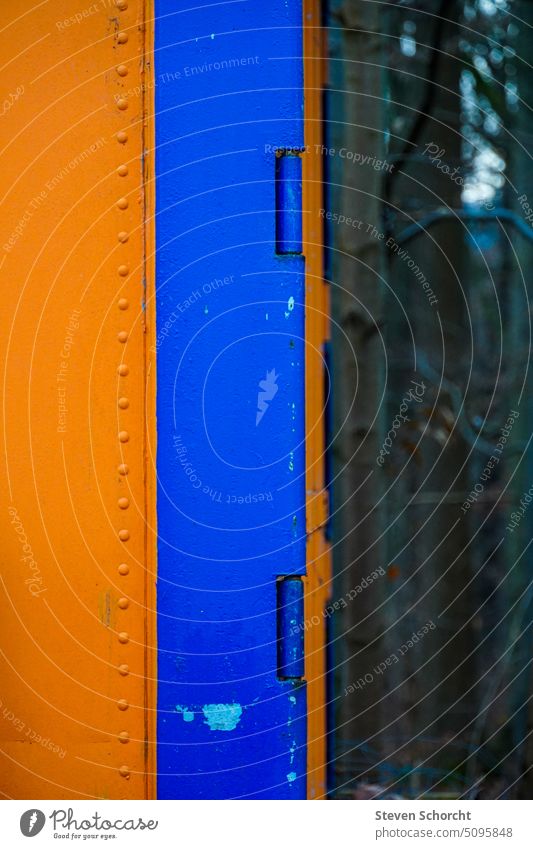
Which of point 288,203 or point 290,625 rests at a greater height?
point 288,203

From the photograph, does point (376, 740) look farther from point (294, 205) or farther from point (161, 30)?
point (161, 30)

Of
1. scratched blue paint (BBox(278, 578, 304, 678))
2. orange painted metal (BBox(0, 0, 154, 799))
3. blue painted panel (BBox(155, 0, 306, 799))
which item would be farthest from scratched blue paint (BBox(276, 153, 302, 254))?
scratched blue paint (BBox(278, 578, 304, 678))

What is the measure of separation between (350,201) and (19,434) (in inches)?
25.5

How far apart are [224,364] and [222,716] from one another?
0.48 meters

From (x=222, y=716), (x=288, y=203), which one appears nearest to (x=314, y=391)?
(x=288, y=203)

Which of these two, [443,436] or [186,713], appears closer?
[186,713]

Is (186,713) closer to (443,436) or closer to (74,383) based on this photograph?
(74,383)

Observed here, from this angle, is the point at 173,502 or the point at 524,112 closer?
the point at 173,502

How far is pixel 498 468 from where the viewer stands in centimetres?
147

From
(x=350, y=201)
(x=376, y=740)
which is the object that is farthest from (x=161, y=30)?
(x=376, y=740)

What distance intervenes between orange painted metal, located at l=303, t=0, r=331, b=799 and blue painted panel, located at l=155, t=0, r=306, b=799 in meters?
0.02

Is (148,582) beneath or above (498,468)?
beneath

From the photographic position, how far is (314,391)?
0.96 metres
